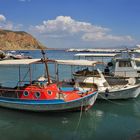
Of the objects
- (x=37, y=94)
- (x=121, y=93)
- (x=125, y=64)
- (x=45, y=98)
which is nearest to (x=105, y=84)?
(x=121, y=93)

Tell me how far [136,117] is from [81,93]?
405 centimetres

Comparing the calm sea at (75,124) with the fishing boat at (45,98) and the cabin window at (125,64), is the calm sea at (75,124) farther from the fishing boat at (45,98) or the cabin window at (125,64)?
the cabin window at (125,64)

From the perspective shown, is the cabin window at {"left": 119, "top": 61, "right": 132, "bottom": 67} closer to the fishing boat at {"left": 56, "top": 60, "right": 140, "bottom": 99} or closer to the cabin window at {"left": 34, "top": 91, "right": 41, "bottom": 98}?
the fishing boat at {"left": 56, "top": 60, "right": 140, "bottom": 99}

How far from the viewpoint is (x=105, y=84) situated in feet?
74.7

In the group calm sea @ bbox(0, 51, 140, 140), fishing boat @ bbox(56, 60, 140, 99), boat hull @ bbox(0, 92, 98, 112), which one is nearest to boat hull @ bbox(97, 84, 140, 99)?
fishing boat @ bbox(56, 60, 140, 99)

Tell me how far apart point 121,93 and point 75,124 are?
6.78 meters

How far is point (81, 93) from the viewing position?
1892cm

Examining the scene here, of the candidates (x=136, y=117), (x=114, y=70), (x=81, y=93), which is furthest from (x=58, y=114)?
(x=114, y=70)

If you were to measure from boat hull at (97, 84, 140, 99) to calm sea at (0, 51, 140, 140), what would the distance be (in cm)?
141

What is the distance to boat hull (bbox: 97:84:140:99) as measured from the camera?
21734 millimetres

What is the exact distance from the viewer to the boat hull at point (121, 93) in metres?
21.7

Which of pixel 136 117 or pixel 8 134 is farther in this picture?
pixel 136 117

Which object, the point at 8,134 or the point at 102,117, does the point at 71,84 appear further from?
the point at 8,134

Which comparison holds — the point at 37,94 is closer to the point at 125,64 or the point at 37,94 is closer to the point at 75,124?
the point at 75,124
